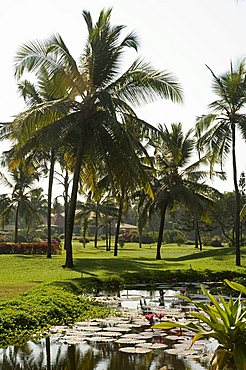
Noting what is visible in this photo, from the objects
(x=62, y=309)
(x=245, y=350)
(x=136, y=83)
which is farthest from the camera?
(x=136, y=83)

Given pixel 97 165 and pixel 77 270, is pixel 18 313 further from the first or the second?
pixel 97 165

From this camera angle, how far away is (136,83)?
740 inches

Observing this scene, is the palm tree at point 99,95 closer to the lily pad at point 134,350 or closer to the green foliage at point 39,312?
the green foliage at point 39,312

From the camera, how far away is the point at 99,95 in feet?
60.8

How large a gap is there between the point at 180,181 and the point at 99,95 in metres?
12.1

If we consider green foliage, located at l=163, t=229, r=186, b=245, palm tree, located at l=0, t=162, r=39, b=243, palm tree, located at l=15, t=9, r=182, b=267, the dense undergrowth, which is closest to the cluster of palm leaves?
palm tree, located at l=15, t=9, r=182, b=267

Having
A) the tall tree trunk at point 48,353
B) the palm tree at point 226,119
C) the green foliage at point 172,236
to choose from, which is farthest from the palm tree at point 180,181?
the green foliage at point 172,236

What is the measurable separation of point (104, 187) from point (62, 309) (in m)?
15.2

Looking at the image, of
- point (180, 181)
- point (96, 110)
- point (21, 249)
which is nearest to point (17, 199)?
point (21, 249)

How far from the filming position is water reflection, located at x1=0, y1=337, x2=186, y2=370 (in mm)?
7156

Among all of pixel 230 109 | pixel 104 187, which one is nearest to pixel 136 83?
pixel 230 109

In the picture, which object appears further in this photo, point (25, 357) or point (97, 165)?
point (97, 165)

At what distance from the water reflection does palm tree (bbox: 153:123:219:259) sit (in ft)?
67.5

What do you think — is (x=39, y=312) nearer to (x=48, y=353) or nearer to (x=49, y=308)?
(x=49, y=308)
